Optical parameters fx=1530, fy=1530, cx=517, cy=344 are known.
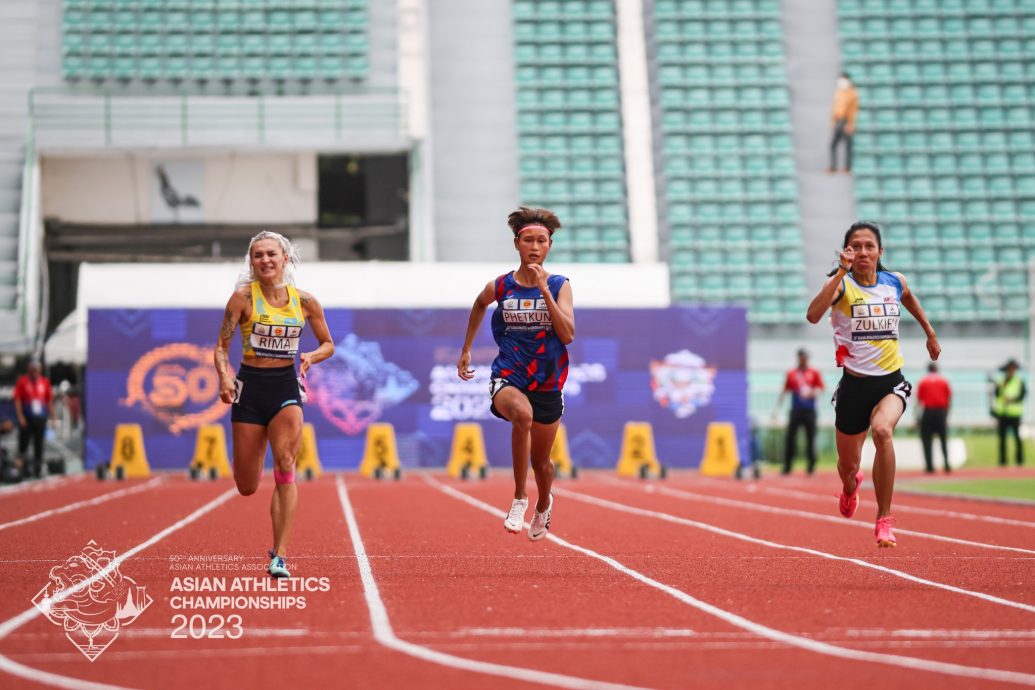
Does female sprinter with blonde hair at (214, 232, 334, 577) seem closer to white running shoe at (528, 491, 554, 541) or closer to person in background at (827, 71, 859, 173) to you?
white running shoe at (528, 491, 554, 541)

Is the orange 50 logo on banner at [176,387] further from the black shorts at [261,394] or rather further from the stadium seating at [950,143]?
the stadium seating at [950,143]

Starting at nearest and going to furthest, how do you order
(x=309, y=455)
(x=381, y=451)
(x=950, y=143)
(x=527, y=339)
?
(x=527, y=339)
(x=309, y=455)
(x=381, y=451)
(x=950, y=143)

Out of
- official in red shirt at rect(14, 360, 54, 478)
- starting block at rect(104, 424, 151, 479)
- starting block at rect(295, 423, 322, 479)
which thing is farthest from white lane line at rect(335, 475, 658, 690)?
starting block at rect(104, 424, 151, 479)

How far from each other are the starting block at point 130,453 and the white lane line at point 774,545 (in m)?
8.03

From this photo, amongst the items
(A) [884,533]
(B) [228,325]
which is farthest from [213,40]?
A: (A) [884,533]

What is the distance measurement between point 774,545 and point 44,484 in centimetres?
1306

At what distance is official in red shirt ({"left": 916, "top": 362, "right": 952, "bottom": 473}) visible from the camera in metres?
22.2

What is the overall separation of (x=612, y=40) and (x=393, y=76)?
5.93m

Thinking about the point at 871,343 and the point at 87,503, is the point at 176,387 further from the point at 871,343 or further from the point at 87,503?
the point at 871,343

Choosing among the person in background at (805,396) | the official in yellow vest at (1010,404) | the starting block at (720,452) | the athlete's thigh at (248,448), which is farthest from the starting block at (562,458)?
the athlete's thigh at (248,448)

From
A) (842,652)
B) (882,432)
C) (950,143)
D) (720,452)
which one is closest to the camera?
(842,652)

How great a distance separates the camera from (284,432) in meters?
8.12

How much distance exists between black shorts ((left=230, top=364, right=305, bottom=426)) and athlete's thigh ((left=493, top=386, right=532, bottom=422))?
1.34 metres

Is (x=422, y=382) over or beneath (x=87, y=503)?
Answer: over
